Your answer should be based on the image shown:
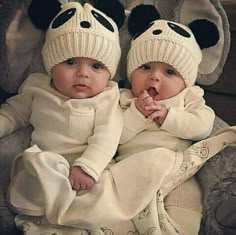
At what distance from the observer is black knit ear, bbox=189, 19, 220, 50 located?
4.36 ft

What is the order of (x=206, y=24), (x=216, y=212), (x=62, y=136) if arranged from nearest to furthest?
(x=216, y=212) → (x=62, y=136) → (x=206, y=24)

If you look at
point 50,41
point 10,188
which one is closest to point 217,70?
point 50,41

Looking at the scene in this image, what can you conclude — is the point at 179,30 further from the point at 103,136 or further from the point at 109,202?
the point at 109,202

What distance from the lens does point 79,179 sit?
1.12 m

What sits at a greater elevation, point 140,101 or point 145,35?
point 145,35

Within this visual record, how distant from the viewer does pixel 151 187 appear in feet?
3.69

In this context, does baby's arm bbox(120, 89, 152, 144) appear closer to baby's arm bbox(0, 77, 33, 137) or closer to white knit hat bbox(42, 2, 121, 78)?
white knit hat bbox(42, 2, 121, 78)

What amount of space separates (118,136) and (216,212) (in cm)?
30

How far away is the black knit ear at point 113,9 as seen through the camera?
1.32 m

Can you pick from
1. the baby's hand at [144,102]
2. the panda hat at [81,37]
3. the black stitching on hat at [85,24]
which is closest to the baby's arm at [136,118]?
the baby's hand at [144,102]

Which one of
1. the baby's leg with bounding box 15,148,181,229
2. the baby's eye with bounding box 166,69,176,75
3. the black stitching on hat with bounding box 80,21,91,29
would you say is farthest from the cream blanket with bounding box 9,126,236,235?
the black stitching on hat with bounding box 80,21,91,29

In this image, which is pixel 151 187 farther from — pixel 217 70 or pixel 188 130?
pixel 217 70

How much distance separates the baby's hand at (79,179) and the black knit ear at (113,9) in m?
0.44

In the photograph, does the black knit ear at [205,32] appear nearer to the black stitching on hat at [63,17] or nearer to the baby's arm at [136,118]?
the baby's arm at [136,118]
